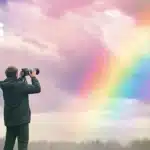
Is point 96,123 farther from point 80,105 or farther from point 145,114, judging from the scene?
point 145,114

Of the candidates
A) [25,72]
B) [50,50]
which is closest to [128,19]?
[50,50]

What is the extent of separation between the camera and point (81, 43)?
4.10m

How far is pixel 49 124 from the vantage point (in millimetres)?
4078

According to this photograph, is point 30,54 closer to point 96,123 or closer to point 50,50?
point 50,50

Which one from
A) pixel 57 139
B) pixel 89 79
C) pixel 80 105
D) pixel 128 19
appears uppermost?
pixel 128 19

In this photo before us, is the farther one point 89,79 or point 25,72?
point 89,79

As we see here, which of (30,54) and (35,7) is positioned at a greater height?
(35,7)

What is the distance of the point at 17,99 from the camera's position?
3.27 m

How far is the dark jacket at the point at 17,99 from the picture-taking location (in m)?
3.25

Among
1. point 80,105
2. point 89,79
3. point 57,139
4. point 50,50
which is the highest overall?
point 50,50

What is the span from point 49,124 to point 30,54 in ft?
2.33

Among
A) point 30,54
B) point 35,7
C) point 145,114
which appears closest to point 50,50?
point 30,54

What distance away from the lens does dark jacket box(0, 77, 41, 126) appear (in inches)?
128

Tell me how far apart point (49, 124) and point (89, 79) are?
0.59m
